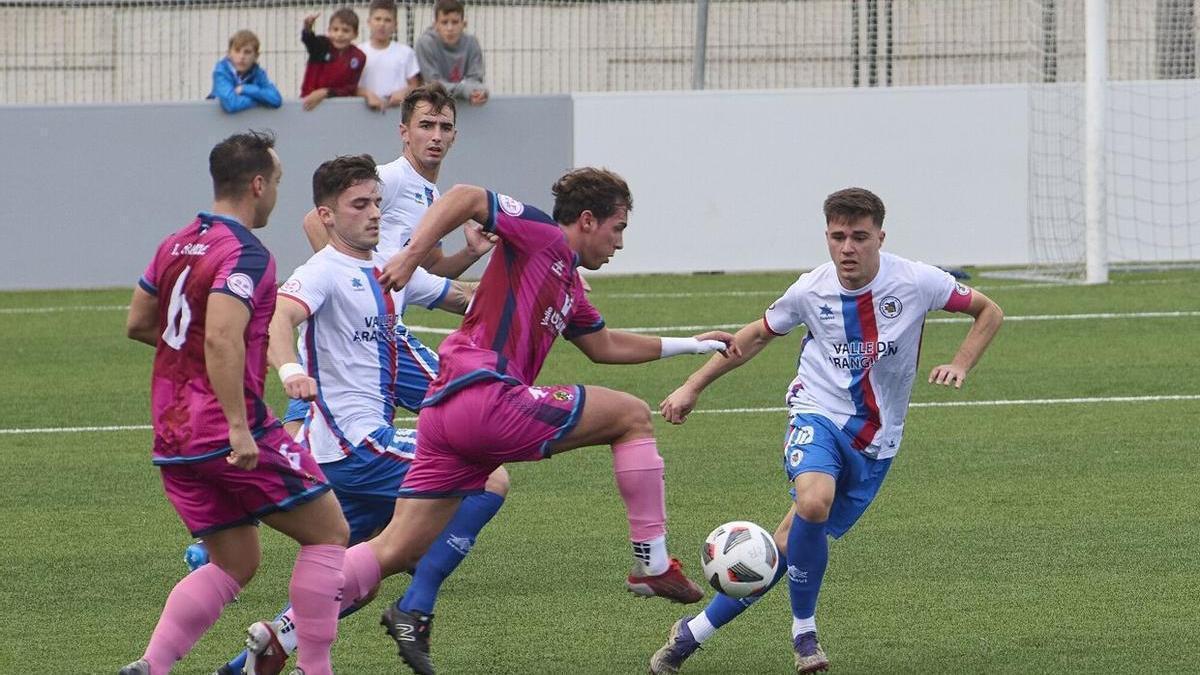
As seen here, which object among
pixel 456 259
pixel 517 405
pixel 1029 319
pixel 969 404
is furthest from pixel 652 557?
pixel 1029 319

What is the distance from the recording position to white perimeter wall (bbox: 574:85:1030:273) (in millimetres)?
17750

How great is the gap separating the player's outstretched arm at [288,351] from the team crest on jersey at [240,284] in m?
0.30

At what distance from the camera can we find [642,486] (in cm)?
584

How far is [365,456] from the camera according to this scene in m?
6.32

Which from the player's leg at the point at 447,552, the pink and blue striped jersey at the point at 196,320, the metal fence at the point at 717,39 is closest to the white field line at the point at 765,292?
the metal fence at the point at 717,39

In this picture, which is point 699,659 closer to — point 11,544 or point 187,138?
point 11,544

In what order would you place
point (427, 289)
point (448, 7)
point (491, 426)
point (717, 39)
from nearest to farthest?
point (491, 426), point (427, 289), point (448, 7), point (717, 39)

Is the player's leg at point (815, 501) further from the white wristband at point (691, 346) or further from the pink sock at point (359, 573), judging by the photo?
the pink sock at point (359, 573)

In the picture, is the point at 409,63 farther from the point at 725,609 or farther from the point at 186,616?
the point at 186,616

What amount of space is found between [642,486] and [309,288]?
1.37 metres

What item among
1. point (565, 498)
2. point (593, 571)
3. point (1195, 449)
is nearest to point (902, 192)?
point (1195, 449)

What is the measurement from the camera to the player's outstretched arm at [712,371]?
6.22 metres

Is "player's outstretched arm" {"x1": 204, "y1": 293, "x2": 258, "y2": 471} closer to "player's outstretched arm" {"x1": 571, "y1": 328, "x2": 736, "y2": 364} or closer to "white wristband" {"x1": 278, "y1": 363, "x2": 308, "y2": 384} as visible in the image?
"white wristband" {"x1": 278, "y1": 363, "x2": 308, "y2": 384}

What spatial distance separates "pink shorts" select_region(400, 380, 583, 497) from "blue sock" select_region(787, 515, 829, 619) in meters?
0.84
